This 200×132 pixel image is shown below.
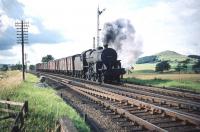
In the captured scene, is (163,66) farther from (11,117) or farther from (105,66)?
(11,117)

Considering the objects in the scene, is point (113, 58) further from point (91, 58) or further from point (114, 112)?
point (114, 112)

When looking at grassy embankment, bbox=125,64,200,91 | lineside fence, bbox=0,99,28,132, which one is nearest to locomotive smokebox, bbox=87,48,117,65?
grassy embankment, bbox=125,64,200,91

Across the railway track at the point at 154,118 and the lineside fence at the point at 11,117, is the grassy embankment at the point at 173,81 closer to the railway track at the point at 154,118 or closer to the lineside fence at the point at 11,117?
the railway track at the point at 154,118

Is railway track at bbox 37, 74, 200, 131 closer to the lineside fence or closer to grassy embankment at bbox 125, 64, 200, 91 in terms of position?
the lineside fence

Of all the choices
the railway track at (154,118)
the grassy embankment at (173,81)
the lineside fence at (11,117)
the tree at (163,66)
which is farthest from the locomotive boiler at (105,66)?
the tree at (163,66)

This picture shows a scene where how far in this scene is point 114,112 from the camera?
11.8m

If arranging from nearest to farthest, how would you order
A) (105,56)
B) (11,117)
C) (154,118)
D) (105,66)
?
(154,118) → (11,117) → (105,66) → (105,56)

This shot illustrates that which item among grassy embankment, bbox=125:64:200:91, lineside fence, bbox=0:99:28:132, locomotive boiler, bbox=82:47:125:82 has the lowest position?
lineside fence, bbox=0:99:28:132

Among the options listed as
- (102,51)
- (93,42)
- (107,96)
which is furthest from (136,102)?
(93,42)

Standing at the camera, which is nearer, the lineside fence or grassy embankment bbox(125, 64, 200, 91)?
the lineside fence

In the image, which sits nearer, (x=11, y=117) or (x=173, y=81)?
(x=11, y=117)

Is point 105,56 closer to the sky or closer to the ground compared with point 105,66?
closer to the sky

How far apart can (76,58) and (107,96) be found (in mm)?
19740

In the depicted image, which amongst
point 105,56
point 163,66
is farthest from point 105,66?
point 163,66
